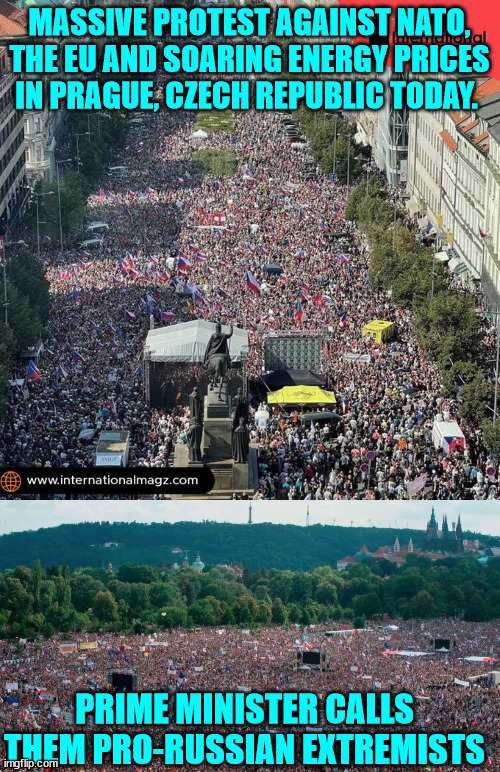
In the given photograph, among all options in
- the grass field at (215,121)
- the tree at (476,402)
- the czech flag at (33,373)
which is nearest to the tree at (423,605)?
the tree at (476,402)

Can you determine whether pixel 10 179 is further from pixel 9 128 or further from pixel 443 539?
pixel 443 539

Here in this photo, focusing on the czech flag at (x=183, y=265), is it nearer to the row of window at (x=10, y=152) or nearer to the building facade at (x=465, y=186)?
the building facade at (x=465, y=186)

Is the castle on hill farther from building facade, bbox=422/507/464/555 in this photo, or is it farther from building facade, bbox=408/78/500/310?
building facade, bbox=408/78/500/310

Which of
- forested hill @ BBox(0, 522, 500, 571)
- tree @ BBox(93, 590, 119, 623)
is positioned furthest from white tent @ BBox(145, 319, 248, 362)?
tree @ BBox(93, 590, 119, 623)

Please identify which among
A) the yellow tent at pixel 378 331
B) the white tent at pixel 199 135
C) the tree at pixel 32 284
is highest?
the white tent at pixel 199 135

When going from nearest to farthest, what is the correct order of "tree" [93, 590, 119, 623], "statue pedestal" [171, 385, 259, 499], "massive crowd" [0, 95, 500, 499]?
"tree" [93, 590, 119, 623] < "statue pedestal" [171, 385, 259, 499] < "massive crowd" [0, 95, 500, 499]

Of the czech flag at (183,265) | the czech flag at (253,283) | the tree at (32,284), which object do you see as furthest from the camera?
the czech flag at (183,265)
